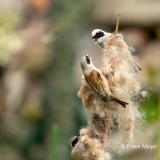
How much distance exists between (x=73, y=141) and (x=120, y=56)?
0.64 feet

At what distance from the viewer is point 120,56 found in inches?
49.6

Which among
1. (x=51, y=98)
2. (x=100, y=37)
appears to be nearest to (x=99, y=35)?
(x=100, y=37)

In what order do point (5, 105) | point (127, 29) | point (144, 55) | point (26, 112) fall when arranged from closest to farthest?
point (5, 105) → point (26, 112) → point (144, 55) → point (127, 29)

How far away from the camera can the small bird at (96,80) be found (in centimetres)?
120

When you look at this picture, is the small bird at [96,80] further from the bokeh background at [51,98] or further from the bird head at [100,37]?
the bokeh background at [51,98]

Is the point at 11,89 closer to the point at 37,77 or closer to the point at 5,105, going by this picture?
the point at 5,105

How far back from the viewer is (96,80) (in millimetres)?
1195

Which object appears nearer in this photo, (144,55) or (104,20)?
(144,55)

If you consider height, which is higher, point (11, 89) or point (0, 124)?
point (11, 89)

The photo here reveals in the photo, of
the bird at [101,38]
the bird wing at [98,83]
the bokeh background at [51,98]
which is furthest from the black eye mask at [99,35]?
the bokeh background at [51,98]

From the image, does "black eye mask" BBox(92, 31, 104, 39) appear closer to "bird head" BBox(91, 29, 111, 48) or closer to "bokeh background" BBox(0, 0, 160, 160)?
"bird head" BBox(91, 29, 111, 48)

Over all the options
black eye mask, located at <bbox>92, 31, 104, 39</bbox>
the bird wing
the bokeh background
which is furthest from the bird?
the bokeh background

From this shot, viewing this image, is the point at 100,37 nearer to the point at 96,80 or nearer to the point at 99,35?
the point at 99,35

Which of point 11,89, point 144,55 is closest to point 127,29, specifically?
point 144,55
